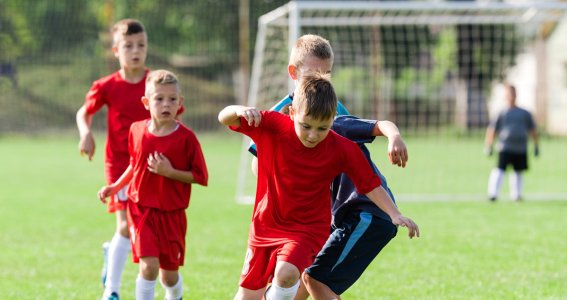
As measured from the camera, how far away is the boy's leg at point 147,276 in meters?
5.46

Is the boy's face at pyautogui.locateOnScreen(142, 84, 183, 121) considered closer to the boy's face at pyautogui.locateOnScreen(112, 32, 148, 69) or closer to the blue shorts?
the boy's face at pyautogui.locateOnScreen(112, 32, 148, 69)

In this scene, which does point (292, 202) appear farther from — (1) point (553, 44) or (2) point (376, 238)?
(1) point (553, 44)

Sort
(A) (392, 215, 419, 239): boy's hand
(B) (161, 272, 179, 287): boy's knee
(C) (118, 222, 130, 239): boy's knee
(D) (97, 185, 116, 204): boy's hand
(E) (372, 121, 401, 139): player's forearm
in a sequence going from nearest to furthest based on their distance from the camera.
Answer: (A) (392, 215, 419, 239): boy's hand, (E) (372, 121, 401, 139): player's forearm, (B) (161, 272, 179, 287): boy's knee, (D) (97, 185, 116, 204): boy's hand, (C) (118, 222, 130, 239): boy's knee

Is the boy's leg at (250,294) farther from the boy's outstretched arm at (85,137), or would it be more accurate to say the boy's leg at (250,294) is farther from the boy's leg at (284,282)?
the boy's outstretched arm at (85,137)

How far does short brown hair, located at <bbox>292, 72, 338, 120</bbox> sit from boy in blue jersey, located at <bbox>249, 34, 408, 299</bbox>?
0.40 metres

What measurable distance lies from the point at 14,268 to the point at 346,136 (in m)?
4.00

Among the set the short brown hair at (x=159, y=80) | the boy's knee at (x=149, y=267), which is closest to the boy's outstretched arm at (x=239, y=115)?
the short brown hair at (x=159, y=80)

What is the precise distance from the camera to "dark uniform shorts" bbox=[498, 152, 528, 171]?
529 inches

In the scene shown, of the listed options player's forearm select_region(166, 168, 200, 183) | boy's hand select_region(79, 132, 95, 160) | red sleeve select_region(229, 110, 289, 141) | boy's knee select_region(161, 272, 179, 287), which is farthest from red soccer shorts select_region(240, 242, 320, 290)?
boy's hand select_region(79, 132, 95, 160)

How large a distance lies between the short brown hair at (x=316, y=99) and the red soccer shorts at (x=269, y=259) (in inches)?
25.1

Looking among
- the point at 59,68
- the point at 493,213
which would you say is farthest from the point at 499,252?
the point at 59,68

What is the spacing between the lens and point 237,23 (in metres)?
32.4

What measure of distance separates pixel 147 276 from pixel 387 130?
6.01 feet

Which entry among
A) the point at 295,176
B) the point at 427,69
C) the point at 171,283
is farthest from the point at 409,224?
the point at 427,69
